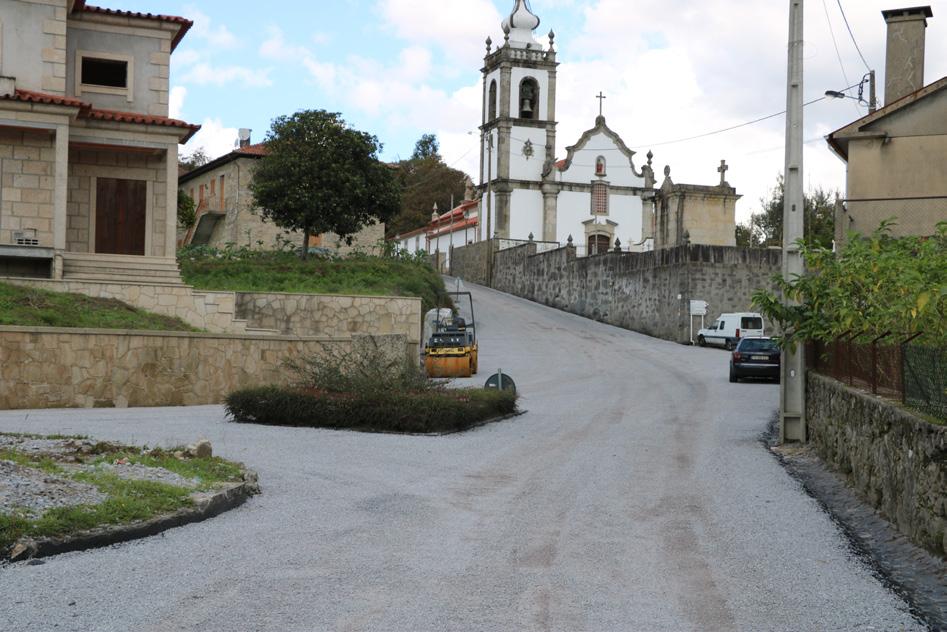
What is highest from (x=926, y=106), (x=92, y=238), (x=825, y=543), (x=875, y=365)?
(x=926, y=106)

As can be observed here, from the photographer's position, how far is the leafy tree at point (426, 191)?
337 feet

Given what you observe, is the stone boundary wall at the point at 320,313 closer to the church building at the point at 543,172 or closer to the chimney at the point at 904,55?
the chimney at the point at 904,55

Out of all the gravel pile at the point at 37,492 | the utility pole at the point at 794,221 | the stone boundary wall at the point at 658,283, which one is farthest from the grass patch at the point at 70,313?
the stone boundary wall at the point at 658,283

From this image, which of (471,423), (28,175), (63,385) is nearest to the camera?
(471,423)

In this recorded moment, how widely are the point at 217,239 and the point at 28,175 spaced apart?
1193 inches

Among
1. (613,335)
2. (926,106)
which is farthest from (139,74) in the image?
(613,335)

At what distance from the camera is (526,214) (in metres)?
79.2

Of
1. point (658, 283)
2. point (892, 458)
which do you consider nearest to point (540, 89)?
point (658, 283)

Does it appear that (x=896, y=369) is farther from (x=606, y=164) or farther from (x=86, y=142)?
(x=606, y=164)

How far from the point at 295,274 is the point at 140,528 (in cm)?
3117

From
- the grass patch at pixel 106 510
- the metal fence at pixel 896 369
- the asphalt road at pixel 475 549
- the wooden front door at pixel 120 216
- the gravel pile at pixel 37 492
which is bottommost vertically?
the asphalt road at pixel 475 549

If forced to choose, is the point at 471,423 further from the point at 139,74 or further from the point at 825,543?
the point at 139,74

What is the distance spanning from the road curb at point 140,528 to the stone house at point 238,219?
147ft

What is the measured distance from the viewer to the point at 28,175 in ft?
98.7
